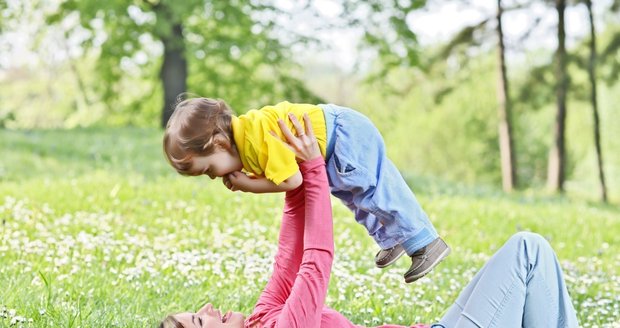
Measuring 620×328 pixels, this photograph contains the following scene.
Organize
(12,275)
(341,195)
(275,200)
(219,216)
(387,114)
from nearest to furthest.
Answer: (341,195)
(12,275)
(219,216)
(275,200)
(387,114)

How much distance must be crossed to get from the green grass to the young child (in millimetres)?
930

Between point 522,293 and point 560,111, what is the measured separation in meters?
17.2

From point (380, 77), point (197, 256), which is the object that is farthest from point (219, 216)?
point (380, 77)

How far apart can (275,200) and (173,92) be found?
11.8 m

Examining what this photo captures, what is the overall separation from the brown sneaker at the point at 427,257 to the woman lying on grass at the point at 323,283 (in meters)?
0.24

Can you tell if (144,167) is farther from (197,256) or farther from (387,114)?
(387,114)

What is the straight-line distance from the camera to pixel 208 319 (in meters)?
3.43

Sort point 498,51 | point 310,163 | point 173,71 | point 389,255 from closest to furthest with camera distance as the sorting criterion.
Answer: point 310,163 < point 389,255 < point 498,51 < point 173,71

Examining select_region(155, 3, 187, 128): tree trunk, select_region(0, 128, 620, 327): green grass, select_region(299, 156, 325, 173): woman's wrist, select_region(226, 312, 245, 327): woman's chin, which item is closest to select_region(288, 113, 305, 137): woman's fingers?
select_region(299, 156, 325, 173): woman's wrist

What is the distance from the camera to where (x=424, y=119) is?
A: 4141cm

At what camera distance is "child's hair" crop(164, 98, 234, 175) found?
3402mm

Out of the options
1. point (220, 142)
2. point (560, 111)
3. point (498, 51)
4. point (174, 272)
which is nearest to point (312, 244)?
point (220, 142)

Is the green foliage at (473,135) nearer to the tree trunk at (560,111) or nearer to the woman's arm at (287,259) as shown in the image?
the tree trunk at (560,111)

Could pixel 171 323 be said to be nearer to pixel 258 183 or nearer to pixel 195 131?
pixel 258 183
